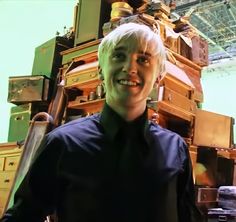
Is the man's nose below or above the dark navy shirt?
above

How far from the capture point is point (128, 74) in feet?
3.18

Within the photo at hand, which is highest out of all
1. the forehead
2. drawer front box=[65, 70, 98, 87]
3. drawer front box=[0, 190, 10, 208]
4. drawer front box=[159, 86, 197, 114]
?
drawer front box=[65, 70, 98, 87]

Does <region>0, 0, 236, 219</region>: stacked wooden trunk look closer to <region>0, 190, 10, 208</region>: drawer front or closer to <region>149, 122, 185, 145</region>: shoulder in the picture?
<region>0, 190, 10, 208</region>: drawer front

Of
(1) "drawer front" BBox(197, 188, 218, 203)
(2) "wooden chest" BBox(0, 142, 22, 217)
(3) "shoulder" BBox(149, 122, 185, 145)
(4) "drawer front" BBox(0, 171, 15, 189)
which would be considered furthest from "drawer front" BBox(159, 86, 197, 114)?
(3) "shoulder" BBox(149, 122, 185, 145)

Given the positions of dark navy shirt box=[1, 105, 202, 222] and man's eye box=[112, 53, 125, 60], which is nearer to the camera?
dark navy shirt box=[1, 105, 202, 222]

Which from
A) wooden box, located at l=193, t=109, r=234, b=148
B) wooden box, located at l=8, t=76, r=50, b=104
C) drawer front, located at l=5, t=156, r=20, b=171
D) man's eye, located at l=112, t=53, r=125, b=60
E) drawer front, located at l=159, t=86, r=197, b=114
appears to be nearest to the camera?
man's eye, located at l=112, t=53, r=125, b=60

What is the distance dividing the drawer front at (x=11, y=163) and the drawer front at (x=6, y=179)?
43 mm

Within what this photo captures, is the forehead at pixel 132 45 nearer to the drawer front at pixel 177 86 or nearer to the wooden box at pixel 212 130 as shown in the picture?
the drawer front at pixel 177 86

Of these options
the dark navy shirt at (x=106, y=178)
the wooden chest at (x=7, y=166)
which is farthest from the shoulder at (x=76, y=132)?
the wooden chest at (x=7, y=166)

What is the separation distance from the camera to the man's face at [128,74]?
97cm

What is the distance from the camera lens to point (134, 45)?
99 cm

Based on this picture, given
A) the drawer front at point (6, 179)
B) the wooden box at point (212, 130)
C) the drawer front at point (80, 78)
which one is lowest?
the drawer front at point (6, 179)

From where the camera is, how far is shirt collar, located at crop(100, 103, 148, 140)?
38.2 inches

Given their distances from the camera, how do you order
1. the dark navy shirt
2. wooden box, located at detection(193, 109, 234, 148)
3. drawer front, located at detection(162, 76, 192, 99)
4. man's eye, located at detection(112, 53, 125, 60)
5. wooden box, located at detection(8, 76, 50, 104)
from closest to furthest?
the dark navy shirt
man's eye, located at detection(112, 53, 125, 60)
drawer front, located at detection(162, 76, 192, 99)
wooden box, located at detection(193, 109, 234, 148)
wooden box, located at detection(8, 76, 50, 104)
